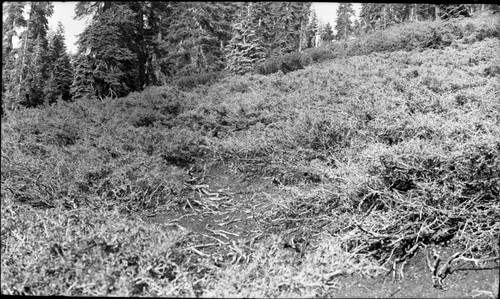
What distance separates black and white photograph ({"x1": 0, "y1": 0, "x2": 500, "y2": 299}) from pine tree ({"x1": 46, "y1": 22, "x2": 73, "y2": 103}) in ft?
Answer: 0.05

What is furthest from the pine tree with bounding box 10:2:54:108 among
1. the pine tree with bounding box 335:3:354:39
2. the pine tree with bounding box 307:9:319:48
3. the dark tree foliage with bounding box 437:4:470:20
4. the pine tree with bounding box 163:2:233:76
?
the dark tree foliage with bounding box 437:4:470:20

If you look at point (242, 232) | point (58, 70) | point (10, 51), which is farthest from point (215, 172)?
Result: point (10, 51)

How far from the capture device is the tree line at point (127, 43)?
3.06 meters

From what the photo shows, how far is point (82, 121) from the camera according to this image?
4.18 metres

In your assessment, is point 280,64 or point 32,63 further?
point 280,64

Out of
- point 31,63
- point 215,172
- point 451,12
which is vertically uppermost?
point 451,12

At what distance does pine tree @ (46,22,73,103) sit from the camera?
3.22 m

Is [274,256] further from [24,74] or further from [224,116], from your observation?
[24,74]

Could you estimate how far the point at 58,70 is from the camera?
343 cm

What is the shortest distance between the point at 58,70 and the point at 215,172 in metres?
2.39

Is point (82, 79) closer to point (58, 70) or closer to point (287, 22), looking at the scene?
point (58, 70)

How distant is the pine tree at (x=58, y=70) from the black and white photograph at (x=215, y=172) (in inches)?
0.6

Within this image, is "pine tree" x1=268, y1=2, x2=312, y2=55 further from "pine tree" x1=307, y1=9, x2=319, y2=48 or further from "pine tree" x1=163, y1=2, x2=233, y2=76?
"pine tree" x1=163, y1=2, x2=233, y2=76

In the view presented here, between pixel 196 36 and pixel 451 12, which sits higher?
pixel 451 12
